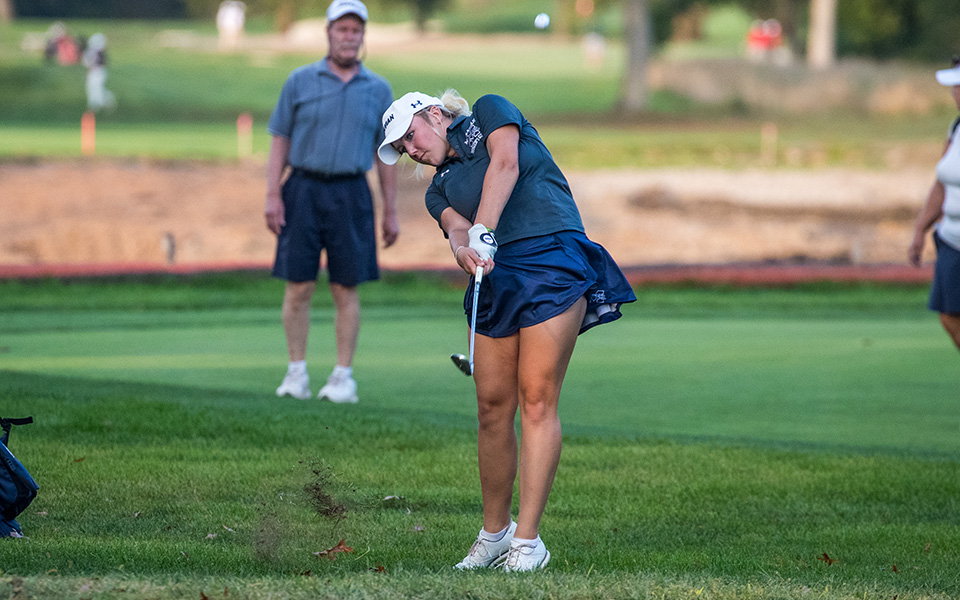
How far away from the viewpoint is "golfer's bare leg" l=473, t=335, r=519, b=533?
15.4 ft

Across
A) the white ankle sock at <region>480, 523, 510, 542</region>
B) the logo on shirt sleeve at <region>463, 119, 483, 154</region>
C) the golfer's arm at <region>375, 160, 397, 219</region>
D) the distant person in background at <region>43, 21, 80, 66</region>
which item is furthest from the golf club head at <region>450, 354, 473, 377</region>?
the distant person in background at <region>43, 21, 80, 66</region>

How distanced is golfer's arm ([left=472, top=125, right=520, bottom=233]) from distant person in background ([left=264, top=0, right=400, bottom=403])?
3.39 metres

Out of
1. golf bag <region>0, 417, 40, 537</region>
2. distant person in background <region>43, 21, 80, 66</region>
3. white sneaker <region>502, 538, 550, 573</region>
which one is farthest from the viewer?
distant person in background <region>43, 21, 80, 66</region>

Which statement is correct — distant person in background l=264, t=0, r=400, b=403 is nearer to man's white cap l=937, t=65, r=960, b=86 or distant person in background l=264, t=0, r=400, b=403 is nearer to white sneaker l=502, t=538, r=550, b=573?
man's white cap l=937, t=65, r=960, b=86

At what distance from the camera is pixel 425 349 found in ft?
32.7

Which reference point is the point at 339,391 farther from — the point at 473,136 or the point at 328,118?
the point at 473,136

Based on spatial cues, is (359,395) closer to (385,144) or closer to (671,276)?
(385,144)

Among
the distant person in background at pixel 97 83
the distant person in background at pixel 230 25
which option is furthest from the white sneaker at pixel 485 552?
the distant person in background at pixel 230 25

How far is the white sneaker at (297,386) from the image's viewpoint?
8.05 metres

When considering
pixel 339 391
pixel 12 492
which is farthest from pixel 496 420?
pixel 339 391

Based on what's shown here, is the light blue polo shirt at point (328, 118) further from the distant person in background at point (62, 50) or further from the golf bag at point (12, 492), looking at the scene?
the distant person in background at point (62, 50)

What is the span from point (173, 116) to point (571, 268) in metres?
36.3

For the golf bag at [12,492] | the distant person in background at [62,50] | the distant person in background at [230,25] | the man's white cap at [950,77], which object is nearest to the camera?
the golf bag at [12,492]

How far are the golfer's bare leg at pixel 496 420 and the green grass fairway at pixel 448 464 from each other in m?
0.27
